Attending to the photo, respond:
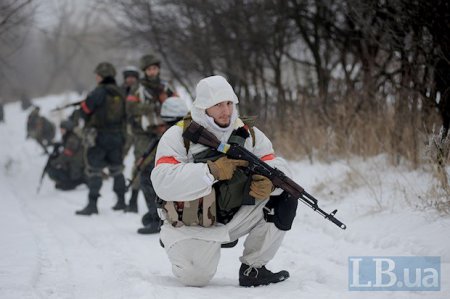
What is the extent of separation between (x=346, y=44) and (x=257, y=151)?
230 inches

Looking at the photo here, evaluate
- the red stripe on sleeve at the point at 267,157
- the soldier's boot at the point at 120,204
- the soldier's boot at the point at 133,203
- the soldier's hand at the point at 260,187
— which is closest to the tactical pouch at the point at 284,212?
the soldier's hand at the point at 260,187

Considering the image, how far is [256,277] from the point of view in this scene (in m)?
4.10

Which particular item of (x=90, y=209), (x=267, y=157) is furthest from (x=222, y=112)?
(x=90, y=209)

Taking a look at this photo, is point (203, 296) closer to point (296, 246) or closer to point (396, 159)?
point (296, 246)

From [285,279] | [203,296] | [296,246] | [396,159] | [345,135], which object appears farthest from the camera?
[345,135]

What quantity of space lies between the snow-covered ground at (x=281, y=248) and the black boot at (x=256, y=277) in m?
0.07

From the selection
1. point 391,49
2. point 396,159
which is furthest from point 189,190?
point 391,49

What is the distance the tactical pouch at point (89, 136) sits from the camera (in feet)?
25.5

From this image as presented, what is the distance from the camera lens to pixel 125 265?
480cm

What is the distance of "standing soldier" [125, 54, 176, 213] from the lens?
714 centimetres

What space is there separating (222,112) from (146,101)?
339 cm

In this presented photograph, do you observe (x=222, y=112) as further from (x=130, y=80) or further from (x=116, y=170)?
(x=130, y=80)

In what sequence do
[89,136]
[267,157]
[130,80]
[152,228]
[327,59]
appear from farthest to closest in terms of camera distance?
[327,59] < [130,80] < [89,136] < [152,228] < [267,157]

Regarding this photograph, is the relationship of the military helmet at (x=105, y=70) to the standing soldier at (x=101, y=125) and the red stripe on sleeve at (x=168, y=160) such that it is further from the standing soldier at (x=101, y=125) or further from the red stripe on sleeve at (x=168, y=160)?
the red stripe on sleeve at (x=168, y=160)
